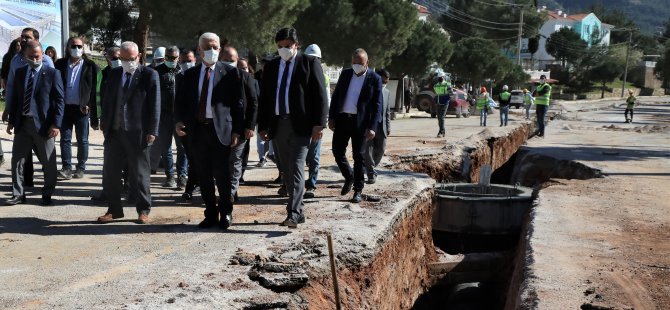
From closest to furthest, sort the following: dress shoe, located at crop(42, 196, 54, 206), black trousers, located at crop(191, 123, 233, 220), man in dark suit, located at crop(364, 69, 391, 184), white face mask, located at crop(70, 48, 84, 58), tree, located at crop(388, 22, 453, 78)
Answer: black trousers, located at crop(191, 123, 233, 220)
dress shoe, located at crop(42, 196, 54, 206)
white face mask, located at crop(70, 48, 84, 58)
man in dark suit, located at crop(364, 69, 391, 184)
tree, located at crop(388, 22, 453, 78)

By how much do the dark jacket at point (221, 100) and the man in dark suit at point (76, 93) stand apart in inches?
119

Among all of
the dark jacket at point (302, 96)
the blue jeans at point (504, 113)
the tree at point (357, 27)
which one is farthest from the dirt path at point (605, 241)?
the tree at point (357, 27)

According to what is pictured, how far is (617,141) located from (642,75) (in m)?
85.8

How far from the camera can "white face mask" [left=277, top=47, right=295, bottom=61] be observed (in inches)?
298

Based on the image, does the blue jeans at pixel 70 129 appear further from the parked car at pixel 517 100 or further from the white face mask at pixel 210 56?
the parked car at pixel 517 100

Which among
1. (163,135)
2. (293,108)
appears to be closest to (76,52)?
(163,135)

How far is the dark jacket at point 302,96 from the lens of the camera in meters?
7.55

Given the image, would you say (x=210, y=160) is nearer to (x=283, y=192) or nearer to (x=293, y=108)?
(x=293, y=108)

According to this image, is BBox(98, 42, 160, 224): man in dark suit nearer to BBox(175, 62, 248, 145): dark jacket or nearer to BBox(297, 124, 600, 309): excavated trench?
BBox(175, 62, 248, 145): dark jacket

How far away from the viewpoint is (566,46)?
302 ft

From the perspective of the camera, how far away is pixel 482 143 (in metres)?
19.2

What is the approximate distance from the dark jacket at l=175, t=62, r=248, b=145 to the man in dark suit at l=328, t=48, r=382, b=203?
7.01ft

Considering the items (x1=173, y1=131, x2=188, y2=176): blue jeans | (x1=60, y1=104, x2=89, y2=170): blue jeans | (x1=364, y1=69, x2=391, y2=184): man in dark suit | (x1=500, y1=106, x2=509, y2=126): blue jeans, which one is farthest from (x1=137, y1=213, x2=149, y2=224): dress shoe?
(x1=500, y1=106, x2=509, y2=126): blue jeans

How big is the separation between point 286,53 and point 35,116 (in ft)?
9.89
